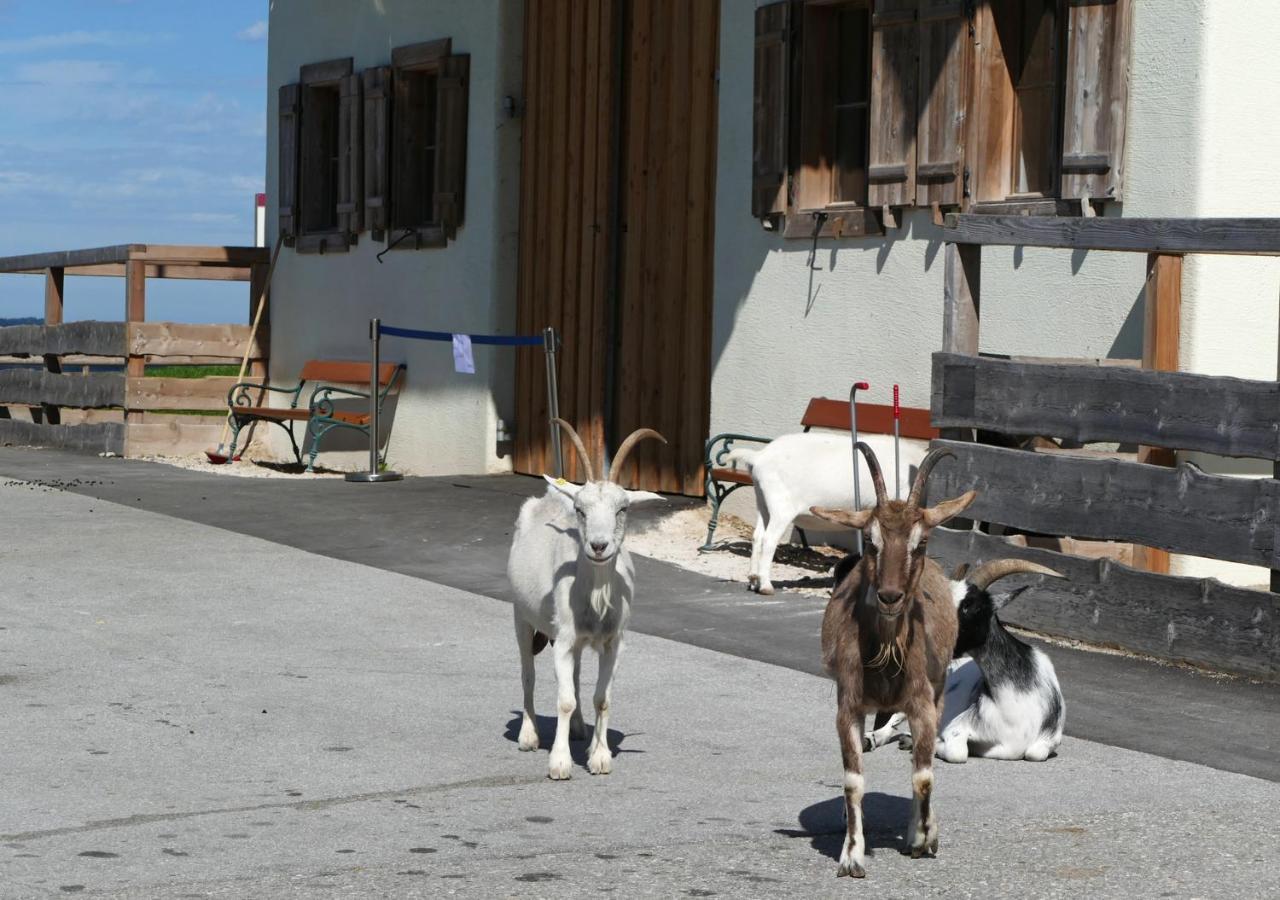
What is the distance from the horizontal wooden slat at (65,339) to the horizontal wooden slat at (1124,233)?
451 inches

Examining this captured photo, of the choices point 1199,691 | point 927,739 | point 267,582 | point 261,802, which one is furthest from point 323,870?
point 267,582

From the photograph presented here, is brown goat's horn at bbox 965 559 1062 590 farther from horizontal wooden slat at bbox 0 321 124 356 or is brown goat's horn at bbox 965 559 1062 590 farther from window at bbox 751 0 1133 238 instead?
horizontal wooden slat at bbox 0 321 124 356

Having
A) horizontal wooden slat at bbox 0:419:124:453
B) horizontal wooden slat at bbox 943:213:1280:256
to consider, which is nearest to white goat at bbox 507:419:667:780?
horizontal wooden slat at bbox 943:213:1280:256

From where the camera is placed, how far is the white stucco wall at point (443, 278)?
16906 mm

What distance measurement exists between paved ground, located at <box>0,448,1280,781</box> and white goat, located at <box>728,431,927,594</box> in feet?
1.10

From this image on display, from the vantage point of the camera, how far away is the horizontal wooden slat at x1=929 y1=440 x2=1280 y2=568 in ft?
28.5

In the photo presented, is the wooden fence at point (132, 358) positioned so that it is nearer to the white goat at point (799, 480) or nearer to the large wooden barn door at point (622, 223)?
the large wooden barn door at point (622, 223)

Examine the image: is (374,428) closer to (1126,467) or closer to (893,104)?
(893,104)

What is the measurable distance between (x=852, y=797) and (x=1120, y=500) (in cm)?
429

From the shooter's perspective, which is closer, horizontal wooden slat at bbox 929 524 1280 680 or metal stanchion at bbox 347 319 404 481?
horizontal wooden slat at bbox 929 524 1280 680

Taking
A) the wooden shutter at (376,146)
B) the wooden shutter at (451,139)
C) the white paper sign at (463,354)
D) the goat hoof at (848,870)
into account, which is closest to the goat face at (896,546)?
the goat hoof at (848,870)

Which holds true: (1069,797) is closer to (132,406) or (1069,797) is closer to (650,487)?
(650,487)

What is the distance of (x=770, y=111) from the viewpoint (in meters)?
13.7

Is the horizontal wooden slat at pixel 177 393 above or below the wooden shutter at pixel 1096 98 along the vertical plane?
below
